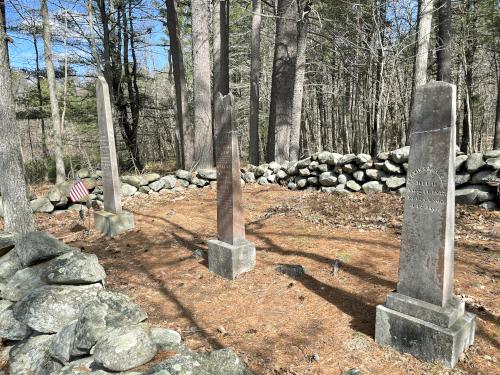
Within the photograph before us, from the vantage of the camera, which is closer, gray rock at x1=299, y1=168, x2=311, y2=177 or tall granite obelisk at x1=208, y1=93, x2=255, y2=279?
tall granite obelisk at x1=208, y1=93, x2=255, y2=279

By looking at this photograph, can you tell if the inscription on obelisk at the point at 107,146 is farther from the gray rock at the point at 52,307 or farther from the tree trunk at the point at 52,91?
the tree trunk at the point at 52,91

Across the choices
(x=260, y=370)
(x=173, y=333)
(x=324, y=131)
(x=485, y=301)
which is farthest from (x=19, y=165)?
(x=324, y=131)

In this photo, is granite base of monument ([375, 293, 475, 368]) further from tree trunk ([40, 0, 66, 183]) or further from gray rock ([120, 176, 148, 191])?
tree trunk ([40, 0, 66, 183])

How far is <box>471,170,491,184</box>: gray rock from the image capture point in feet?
22.7

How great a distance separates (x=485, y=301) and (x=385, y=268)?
115cm

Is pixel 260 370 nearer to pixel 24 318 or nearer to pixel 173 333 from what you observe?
pixel 173 333

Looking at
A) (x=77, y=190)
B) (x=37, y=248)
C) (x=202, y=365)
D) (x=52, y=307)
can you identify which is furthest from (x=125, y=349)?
(x=77, y=190)

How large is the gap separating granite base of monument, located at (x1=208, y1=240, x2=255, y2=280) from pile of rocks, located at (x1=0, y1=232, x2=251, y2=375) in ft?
4.75

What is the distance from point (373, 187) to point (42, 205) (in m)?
7.76

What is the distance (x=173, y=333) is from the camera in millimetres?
3109

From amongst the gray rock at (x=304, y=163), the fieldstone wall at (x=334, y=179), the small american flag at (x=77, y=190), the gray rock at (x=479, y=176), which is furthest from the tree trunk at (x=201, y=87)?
the gray rock at (x=479, y=176)

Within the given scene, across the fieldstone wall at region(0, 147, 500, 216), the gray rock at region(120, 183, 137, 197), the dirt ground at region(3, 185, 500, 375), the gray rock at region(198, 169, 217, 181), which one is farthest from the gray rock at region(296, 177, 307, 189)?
the gray rock at region(120, 183, 137, 197)

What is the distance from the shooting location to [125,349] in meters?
2.64

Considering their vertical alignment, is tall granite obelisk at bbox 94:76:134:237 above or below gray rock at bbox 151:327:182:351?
above
